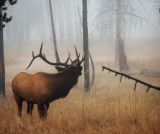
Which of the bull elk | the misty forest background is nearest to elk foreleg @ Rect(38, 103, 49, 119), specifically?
the bull elk

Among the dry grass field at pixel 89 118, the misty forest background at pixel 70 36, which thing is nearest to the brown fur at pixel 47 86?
the dry grass field at pixel 89 118

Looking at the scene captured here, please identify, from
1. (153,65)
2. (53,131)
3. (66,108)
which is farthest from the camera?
(153,65)

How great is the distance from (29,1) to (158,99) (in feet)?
187

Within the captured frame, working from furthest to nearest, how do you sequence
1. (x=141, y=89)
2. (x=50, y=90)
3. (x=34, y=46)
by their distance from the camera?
(x=34, y=46)
(x=141, y=89)
(x=50, y=90)

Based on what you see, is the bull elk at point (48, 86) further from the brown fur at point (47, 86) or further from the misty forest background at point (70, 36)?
the misty forest background at point (70, 36)

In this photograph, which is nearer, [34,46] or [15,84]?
[15,84]

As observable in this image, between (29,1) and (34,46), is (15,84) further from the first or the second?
(29,1)

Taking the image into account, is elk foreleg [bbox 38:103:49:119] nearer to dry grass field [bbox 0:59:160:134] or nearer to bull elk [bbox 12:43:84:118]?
bull elk [bbox 12:43:84:118]

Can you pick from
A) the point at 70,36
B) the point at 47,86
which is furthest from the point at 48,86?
the point at 70,36

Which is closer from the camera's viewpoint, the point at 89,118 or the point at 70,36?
the point at 89,118

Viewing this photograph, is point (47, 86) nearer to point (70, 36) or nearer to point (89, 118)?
point (89, 118)

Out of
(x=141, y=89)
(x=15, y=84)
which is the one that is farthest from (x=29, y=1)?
(x=15, y=84)

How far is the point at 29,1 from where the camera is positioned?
64875mm

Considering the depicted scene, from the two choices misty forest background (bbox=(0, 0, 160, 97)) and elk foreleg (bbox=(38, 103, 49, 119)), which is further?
misty forest background (bbox=(0, 0, 160, 97))
